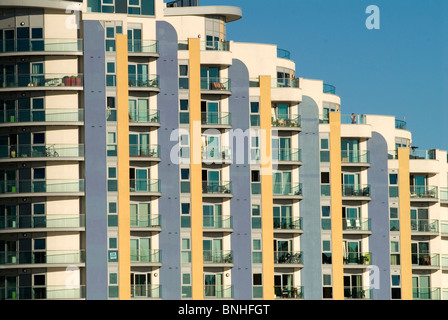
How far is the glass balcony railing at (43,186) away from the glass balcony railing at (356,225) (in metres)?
23.2

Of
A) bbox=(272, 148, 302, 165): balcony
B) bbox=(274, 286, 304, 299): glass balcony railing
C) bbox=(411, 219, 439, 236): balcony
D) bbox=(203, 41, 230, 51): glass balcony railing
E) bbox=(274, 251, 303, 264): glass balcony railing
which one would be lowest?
bbox=(274, 286, 304, 299): glass balcony railing

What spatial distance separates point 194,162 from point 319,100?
14.9 metres

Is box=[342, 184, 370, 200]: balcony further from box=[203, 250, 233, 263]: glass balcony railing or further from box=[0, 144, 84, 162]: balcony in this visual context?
box=[0, 144, 84, 162]: balcony

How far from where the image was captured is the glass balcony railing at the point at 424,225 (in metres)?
107

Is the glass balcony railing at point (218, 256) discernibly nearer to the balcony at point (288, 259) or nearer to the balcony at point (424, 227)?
the balcony at point (288, 259)

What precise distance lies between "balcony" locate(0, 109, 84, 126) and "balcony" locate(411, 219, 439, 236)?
32253mm

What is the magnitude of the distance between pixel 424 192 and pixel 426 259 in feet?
19.1

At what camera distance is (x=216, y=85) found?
95.4m

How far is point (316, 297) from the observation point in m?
97.4

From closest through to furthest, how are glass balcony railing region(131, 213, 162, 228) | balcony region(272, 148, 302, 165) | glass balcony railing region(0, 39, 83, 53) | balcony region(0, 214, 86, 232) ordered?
balcony region(0, 214, 86, 232), glass balcony railing region(131, 213, 162, 228), glass balcony railing region(0, 39, 83, 53), balcony region(272, 148, 302, 165)

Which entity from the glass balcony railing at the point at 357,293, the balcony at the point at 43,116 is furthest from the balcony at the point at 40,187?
the glass balcony railing at the point at 357,293

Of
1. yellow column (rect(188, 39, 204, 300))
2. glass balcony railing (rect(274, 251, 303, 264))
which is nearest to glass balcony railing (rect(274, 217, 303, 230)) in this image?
glass balcony railing (rect(274, 251, 303, 264))

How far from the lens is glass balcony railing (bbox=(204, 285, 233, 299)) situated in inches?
3664

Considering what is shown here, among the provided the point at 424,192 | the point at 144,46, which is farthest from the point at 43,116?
the point at 424,192
